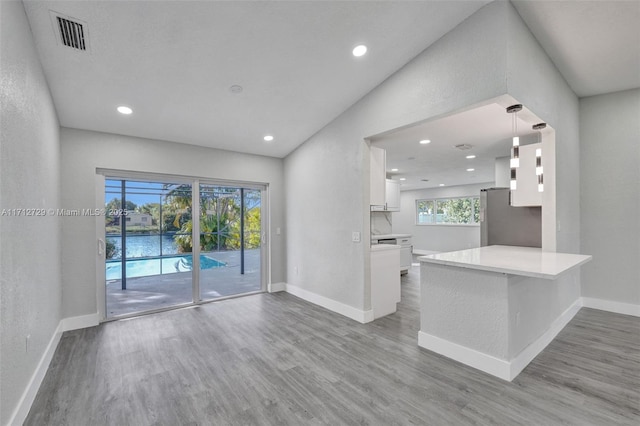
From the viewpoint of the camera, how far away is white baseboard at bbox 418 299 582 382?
7.50 ft

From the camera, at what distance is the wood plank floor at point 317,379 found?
74.9 inches

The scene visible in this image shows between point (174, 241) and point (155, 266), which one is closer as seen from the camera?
point (174, 241)

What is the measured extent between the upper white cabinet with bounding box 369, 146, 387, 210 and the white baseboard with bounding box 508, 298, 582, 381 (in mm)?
2143

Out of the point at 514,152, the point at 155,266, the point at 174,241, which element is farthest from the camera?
the point at 155,266

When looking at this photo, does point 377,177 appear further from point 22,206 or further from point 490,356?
point 22,206

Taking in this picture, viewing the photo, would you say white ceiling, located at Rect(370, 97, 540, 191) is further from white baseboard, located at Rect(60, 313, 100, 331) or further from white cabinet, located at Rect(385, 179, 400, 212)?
white baseboard, located at Rect(60, 313, 100, 331)

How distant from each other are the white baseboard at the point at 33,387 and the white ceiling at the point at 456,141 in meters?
3.79

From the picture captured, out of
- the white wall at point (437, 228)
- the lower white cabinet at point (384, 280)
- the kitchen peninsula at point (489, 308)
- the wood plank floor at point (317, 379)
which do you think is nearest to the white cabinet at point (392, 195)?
the lower white cabinet at point (384, 280)

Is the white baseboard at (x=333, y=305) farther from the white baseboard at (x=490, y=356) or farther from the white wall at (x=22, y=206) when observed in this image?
the white wall at (x=22, y=206)

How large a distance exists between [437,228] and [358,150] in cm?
758

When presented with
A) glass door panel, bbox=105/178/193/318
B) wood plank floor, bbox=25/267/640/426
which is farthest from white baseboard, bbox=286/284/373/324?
glass door panel, bbox=105/178/193/318

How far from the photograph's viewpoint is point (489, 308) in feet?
7.80

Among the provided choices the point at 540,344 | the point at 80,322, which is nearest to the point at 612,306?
the point at 540,344

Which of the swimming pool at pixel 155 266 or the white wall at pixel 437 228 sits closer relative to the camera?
the swimming pool at pixel 155 266
